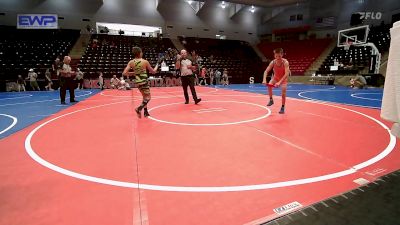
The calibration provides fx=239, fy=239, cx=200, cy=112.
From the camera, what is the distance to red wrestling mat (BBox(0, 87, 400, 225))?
74.4 inches

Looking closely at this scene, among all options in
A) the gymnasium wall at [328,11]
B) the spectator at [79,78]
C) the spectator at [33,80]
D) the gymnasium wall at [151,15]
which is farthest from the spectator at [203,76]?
the gymnasium wall at [328,11]

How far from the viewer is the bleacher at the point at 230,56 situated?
987 inches

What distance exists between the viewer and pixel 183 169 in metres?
2.66

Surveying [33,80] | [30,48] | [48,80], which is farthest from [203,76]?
[30,48]

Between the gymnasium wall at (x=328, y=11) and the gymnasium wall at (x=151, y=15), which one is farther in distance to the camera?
the gymnasium wall at (x=328, y=11)

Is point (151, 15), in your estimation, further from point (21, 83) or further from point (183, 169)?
point (183, 169)

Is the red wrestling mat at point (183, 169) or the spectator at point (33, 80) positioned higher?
the spectator at point (33, 80)

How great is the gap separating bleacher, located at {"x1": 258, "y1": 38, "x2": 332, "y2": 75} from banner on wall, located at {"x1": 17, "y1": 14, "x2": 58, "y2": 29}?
2466 cm

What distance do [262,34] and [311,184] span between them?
36167 millimetres

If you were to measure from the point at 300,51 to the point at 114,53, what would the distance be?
2216 cm

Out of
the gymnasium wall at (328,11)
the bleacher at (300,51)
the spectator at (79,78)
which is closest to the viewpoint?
the spectator at (79,78)

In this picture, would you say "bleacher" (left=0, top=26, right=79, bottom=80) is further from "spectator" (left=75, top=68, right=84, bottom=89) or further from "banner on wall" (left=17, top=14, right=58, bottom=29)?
"spectator" (left=75, top=68, right=84, bottom=89)

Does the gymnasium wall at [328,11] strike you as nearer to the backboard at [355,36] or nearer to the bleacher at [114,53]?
the backboard at [355,36]

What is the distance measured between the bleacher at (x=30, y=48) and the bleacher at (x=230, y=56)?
12638 millimetres
